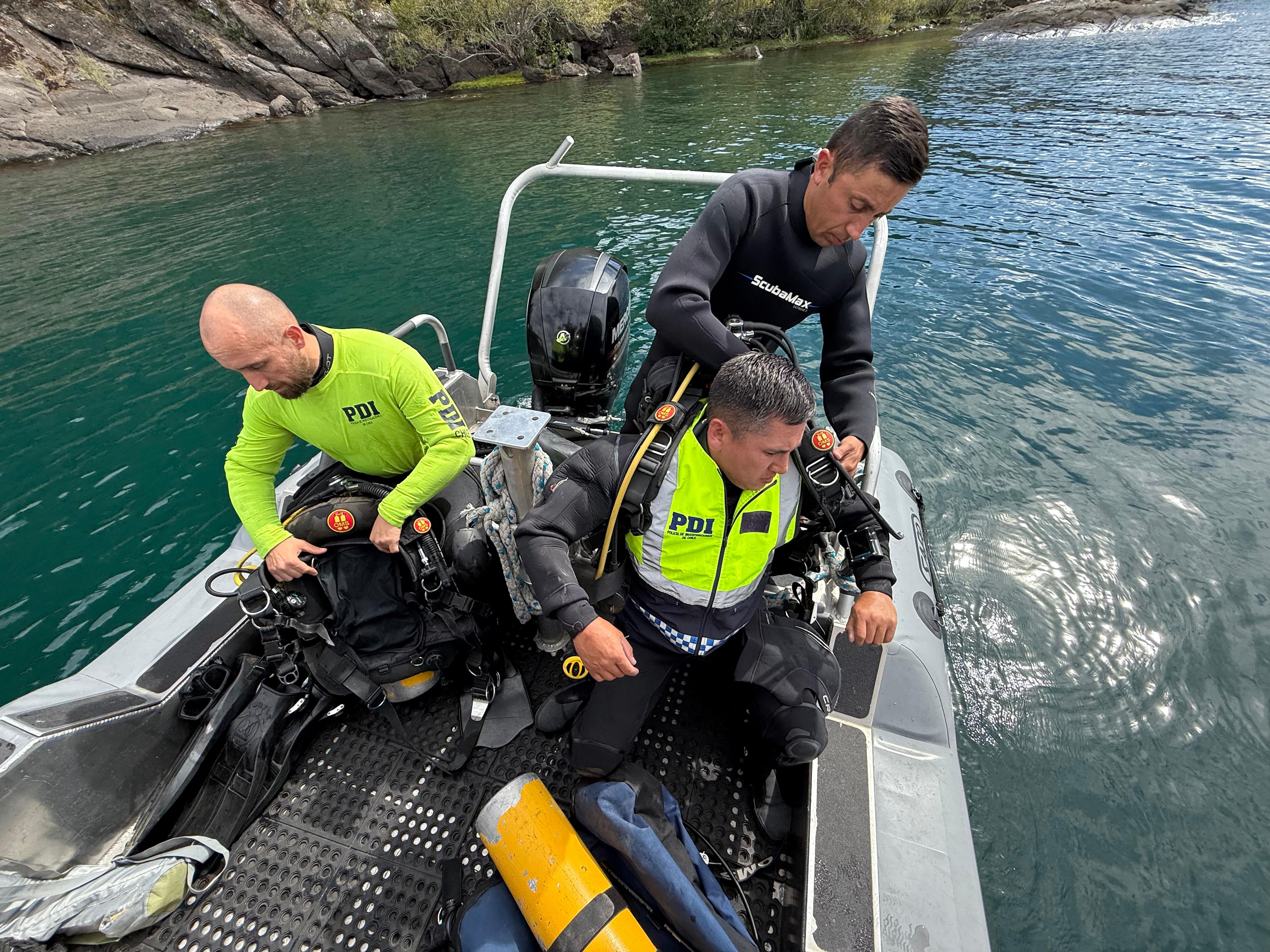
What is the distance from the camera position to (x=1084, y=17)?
102 ft

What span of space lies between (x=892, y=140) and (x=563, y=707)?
2.31 metres

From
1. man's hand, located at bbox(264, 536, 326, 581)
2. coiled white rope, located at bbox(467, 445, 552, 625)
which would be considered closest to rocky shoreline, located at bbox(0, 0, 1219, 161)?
man's hand, located at bbox(264, 536, 326, 581)

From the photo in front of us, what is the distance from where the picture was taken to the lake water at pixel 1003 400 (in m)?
2.96

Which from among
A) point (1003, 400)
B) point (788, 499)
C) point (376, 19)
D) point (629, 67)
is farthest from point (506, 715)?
point (376, 19)

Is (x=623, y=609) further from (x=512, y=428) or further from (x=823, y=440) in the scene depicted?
(x=823, y=440)

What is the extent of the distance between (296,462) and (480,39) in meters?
32.7

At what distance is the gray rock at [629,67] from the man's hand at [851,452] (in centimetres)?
3413

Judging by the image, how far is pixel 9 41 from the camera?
1988 centimetres

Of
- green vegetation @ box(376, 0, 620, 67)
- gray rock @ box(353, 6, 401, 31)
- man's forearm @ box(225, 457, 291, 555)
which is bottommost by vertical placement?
man's forearm @ box(225, 457, 291, 555)

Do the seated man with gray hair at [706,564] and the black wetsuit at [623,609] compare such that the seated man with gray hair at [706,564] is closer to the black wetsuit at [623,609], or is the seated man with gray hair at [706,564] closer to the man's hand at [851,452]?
the black wetsuit at [623,609]

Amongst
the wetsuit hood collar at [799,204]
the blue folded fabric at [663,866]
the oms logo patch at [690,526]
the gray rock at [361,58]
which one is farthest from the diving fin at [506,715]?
the gray rock at [361,58]

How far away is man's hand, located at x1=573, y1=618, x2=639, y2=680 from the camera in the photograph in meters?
1.75

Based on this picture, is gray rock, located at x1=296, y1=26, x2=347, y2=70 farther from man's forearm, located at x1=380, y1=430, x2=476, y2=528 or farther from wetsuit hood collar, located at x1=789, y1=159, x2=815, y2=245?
wetsuit hood collar, located at x1=789, y1=159, x2=815, y2=245

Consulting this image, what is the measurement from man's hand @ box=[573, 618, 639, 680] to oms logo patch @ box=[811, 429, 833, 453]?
3.03 ft
